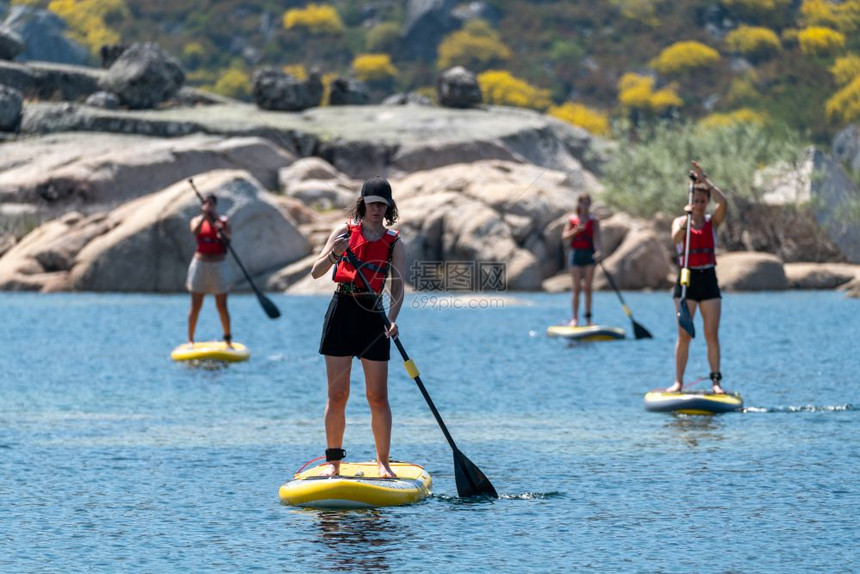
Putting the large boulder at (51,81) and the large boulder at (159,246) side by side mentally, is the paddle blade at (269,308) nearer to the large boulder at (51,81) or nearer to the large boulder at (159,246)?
the large boulder at (159,246)

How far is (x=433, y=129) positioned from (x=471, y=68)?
65011mm

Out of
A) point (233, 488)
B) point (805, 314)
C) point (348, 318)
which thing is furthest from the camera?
point (805, 314)

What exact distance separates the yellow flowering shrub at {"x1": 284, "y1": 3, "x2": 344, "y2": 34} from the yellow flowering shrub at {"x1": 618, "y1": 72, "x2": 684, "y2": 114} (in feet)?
83.0

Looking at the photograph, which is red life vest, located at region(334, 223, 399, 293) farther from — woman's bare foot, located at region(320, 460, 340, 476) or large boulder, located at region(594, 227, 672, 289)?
large boulder, located at region(594, 227, 672, 289)

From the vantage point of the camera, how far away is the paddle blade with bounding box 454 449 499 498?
972 cm

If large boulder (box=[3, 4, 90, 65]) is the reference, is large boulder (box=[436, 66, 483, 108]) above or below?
below

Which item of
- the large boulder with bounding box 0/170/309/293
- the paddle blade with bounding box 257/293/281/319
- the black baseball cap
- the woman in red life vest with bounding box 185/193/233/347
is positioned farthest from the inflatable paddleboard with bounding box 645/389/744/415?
the large boulder with bounding box 0/170/309/293

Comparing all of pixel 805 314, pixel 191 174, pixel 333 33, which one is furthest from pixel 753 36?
pixel 805 314

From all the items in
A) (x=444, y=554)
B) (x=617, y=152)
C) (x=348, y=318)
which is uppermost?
(x=617, y=152)

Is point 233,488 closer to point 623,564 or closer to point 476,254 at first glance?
point 623,564

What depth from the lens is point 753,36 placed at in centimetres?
10569

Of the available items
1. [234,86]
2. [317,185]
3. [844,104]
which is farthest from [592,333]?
[234,86]

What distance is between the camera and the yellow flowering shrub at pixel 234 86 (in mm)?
105312

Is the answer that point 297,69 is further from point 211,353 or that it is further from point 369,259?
point 369,259
